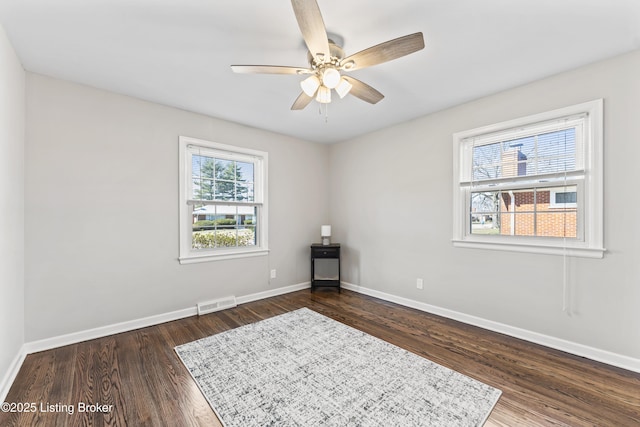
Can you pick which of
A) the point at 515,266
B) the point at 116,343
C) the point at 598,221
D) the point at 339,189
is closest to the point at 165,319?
the point at 116,343

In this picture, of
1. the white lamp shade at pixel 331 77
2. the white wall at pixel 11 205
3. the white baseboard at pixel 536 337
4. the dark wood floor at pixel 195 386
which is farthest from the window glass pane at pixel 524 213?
the white wall at pixel 11 205

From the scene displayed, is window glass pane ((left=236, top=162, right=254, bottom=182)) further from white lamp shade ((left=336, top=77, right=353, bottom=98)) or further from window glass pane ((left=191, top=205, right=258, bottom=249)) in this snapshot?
white lamp shade ((left=336, top=77, right=353, bottom=98))

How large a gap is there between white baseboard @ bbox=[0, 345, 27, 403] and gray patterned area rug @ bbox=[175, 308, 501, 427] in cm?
103

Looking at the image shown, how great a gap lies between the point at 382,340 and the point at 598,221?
2109 millimetres

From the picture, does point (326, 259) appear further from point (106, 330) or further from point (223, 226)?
point (106, 330)

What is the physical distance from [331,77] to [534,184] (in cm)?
227

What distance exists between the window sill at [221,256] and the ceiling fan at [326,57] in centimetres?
230

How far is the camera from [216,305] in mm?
3361

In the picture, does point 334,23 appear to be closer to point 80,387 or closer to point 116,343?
point 80,387

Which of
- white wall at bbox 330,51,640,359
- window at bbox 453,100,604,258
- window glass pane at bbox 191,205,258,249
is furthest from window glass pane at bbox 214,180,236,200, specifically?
window at bbox 453,100,604,258

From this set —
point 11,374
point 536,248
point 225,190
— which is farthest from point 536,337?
point 11,374

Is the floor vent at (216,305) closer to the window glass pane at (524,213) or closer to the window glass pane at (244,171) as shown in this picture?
the window glass pane at (244,171)

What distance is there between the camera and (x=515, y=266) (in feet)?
8.76

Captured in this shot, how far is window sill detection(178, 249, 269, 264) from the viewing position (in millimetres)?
3217
